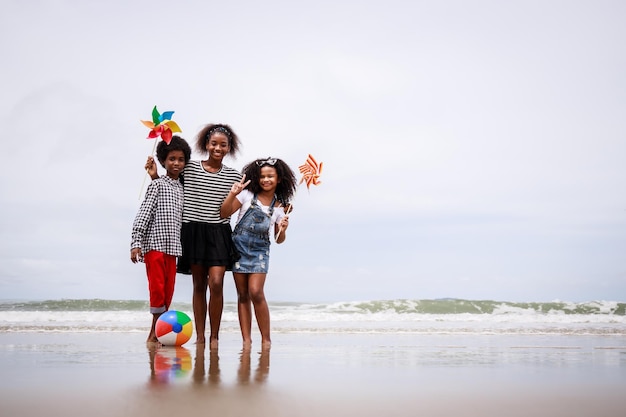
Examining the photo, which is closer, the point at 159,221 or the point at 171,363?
the point at 171,363

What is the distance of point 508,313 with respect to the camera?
19234 mm

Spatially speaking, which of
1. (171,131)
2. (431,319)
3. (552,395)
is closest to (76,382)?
(552,395)

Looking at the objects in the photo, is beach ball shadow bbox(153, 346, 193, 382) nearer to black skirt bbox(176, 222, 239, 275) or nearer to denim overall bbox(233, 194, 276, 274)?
black skirt bbox(176, 222, 239, 275)

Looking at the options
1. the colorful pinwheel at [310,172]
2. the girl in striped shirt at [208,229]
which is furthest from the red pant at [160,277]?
the colorful pinwheel at [310,172]

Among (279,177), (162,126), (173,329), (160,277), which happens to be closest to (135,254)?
(160,277)

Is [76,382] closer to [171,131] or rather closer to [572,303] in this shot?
[171,131]

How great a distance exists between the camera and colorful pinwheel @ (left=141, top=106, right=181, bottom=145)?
583cm

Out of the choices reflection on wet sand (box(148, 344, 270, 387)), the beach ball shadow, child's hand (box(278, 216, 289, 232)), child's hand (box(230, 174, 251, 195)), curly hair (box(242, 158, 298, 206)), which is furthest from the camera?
curly hair (box(242, 158, 298, 206))

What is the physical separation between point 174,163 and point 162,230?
685 mm

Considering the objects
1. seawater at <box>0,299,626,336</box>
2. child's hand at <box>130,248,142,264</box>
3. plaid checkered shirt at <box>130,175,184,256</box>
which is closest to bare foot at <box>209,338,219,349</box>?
plaid checkered shirt at <box>130,175,184,256</box>

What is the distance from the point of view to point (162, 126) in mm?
5840

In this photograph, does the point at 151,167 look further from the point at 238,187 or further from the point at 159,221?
the point at 238,187

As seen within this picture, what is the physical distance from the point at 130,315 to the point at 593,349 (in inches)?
418

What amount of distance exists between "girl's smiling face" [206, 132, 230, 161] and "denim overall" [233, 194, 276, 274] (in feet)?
1.91
